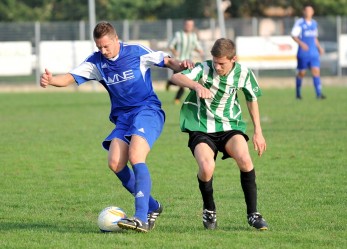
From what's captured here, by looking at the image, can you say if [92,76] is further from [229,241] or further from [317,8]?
[317,8]

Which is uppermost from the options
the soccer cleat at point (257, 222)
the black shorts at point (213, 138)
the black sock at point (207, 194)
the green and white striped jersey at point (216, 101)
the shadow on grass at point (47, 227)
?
the green and white striped jersey at point (216, 101)

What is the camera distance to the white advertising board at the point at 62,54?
3191 cm

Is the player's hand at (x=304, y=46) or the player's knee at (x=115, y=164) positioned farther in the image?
the player's hand at (x=304, y=46)

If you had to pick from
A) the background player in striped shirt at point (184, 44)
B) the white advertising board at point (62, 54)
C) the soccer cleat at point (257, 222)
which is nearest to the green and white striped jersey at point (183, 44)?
the background player in striped shirt at point (184, 44)

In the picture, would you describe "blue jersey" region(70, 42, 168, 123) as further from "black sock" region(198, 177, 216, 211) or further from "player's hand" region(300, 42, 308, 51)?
"player's hand" region(300, 42, 308, 51)

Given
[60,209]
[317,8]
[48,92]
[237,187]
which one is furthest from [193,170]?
[317,8]

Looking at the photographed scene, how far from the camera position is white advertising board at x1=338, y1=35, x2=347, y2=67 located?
3322cm

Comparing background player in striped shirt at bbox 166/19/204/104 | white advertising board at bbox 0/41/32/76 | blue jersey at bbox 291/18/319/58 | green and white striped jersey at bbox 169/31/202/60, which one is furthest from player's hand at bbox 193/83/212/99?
white advertising board at bbox 0/41/32/76

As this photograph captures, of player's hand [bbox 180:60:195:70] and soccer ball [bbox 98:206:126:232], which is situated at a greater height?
player's hand [bbox 180:60:195:70]

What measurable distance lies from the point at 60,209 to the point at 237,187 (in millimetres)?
2017

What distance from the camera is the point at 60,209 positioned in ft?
26.6

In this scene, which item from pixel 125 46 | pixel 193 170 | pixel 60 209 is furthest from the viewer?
pixel 193 170

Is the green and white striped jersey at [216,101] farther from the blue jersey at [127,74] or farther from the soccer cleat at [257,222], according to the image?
the soccer cleat at [257,222]

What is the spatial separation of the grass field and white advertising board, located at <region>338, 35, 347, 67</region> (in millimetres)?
16294
